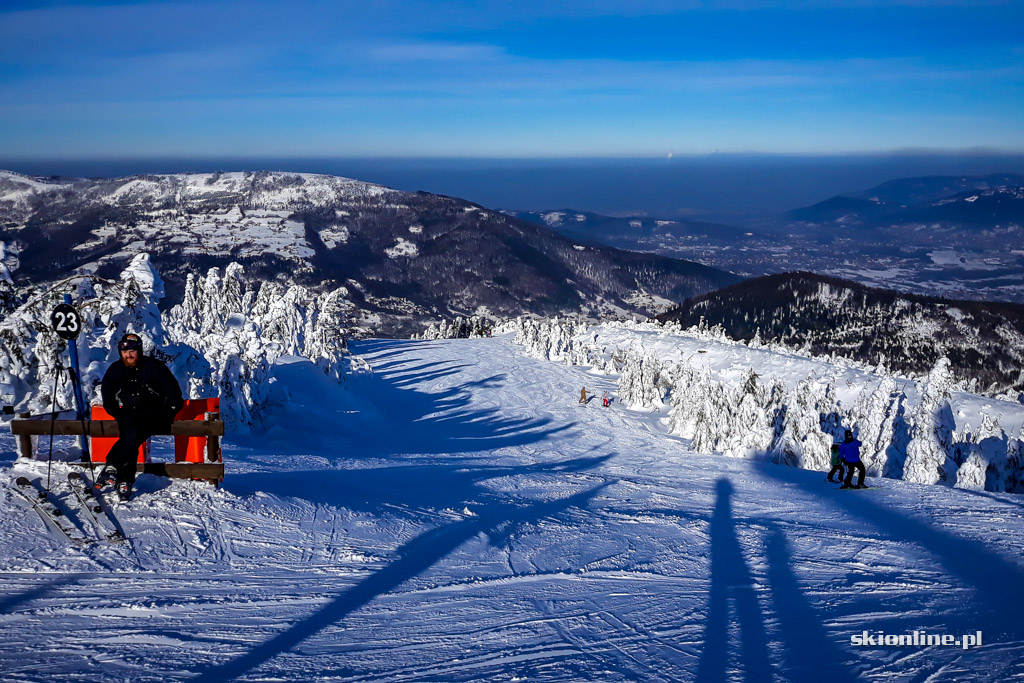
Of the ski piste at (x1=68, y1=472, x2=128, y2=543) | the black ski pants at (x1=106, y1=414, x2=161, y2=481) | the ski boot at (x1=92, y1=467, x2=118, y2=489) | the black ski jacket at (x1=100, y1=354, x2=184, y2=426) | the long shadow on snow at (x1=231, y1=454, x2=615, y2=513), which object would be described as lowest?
the long shadow on snow at (x1=231, y1=454, x2=615, y2=513)

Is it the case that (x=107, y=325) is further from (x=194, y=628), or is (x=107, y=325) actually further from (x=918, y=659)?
(x=918, y=659)

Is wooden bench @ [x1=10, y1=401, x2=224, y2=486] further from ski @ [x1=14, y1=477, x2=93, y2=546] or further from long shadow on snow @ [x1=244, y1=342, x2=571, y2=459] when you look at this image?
long shadow on snow @ [x1=244, y1=342, x2=571, y2=459]

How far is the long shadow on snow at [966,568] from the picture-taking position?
19.0ft

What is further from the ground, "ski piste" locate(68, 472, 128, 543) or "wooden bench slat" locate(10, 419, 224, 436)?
"wooden bench slat" locate(10, 419, 224, 436)

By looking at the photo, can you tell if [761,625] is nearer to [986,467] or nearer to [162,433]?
[162,433]

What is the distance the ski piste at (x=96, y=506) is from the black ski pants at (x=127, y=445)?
11.8 inches

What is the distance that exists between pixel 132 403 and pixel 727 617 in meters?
6.47

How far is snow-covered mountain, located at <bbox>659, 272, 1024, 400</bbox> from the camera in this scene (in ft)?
344

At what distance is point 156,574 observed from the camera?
5973 mm

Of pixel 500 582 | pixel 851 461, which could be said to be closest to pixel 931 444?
pixel 851 461

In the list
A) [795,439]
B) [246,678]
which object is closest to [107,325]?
[246,678]

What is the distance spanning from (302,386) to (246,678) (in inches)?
924

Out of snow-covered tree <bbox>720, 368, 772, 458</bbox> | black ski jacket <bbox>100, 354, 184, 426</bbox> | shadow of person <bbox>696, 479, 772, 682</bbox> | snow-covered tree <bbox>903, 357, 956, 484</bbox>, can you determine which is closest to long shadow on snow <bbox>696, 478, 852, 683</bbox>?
shadow of person <bbox>696, 479, 772, 682</bbox>

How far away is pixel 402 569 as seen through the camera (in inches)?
263
